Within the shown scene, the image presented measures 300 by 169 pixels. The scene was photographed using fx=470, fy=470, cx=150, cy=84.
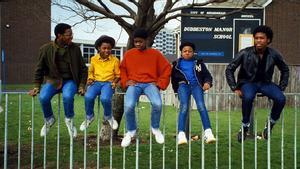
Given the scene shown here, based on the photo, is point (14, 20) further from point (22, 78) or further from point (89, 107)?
point (89, 107)

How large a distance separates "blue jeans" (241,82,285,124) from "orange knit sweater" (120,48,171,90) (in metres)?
1.12

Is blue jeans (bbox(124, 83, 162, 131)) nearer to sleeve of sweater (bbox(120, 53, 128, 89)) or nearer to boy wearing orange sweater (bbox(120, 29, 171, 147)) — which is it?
boy wearing orange sweater (bbox(120, 29, 171, 147))

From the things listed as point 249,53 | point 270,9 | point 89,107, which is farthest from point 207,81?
point 270,9

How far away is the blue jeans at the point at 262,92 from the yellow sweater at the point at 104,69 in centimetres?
185

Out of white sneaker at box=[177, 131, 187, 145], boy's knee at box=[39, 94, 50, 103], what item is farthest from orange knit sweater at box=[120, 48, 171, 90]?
boy's knee at box=[39, 94, 50, 103]

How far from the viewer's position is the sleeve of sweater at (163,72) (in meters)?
6.63

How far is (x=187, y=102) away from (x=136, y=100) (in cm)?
75

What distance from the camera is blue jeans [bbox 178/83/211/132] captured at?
264 inches

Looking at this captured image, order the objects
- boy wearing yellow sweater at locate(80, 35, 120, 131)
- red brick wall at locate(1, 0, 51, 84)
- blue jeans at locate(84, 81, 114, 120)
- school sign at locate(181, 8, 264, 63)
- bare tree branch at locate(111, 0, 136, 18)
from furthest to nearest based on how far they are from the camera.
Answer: red brick wall at locate(1, 0, 51, 84), school sign at locate(181, 8, 264, 63), bare tree branch at locate(111, 0, 136, 18), boy wearing yellow sweater at locate(80, 35, 120, 131), blue jeans at locate(84, 81, 114, 120)

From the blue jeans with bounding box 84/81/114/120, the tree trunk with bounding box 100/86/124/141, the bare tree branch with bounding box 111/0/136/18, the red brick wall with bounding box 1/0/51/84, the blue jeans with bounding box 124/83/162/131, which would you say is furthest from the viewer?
the red brick wall with bounding box 1/0/51/84

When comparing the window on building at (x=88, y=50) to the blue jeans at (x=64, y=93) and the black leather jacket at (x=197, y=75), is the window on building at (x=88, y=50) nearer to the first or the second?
the blue jeans at (x=64, y=93)

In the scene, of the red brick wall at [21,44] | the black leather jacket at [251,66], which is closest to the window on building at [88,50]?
the red brick wall at [21,44]

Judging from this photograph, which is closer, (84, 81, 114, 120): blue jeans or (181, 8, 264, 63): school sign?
(84, 81, 114, 120): blue jeans

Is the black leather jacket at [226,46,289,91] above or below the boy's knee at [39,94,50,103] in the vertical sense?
above
